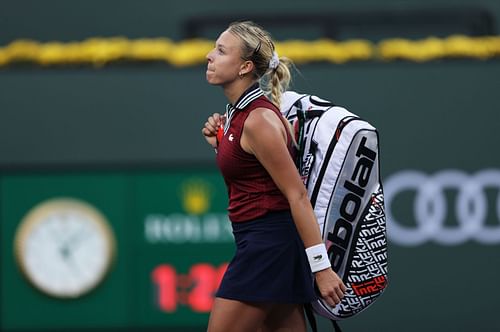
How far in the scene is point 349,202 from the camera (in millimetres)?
4598

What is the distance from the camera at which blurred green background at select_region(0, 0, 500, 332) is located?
812cm

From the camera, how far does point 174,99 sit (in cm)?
827

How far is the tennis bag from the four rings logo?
11.6 feet

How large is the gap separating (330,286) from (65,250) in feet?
13.6

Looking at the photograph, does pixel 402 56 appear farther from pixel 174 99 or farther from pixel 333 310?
pixel 333 310

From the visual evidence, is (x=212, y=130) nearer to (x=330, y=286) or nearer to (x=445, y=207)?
(x=330, y=286)

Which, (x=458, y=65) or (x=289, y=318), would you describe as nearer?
(x=289, y=318)

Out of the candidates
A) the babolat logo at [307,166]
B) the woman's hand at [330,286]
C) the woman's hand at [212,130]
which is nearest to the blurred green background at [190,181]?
the woman's hand at [212,130]

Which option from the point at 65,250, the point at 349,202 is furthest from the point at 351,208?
the point at 65,250

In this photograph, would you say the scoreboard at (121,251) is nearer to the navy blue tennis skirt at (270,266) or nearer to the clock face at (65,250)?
the clock face at (65,250)

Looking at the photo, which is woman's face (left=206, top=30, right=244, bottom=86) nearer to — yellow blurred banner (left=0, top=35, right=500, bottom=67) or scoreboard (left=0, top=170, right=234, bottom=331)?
scoreboard (left=0, top=170, right=234, bottom=331)

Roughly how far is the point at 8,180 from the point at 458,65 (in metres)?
3.19

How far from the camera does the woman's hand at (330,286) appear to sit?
14.1ft

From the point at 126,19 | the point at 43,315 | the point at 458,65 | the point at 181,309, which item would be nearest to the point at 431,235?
the point at 458,65
